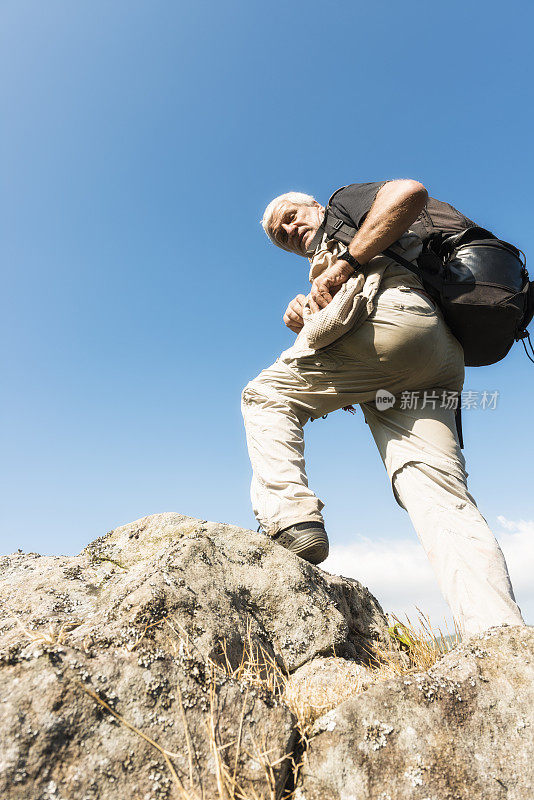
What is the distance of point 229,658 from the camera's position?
7.68 feet

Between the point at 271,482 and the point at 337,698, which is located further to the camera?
the point at 271,482

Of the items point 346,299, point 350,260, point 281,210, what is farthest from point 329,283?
point 281,210

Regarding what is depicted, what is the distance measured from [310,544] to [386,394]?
1.36 m

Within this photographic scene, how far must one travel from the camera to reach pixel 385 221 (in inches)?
136

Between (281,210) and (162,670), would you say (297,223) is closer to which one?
(281,210)

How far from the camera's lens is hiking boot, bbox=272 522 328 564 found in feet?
11.1

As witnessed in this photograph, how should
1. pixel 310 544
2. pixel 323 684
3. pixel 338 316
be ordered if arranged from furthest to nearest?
pixel 338 316, pixel 310 544, pixel 323 684

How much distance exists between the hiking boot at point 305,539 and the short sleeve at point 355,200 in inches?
85.0

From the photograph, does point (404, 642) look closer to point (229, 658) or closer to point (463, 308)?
point (229, 658)

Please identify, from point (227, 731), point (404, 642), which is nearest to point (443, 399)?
point (404, 642)

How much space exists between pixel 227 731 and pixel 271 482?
6.31 ft

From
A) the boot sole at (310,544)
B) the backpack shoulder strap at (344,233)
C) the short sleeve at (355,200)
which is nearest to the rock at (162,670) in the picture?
the boot sole at (310,544)

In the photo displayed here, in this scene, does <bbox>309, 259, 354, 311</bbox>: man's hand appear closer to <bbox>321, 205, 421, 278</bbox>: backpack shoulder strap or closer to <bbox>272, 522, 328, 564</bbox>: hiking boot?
<bbox>321, 205, 421, 278</bbox>: backpack shoulder strap

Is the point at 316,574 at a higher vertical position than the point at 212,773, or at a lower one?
higher
